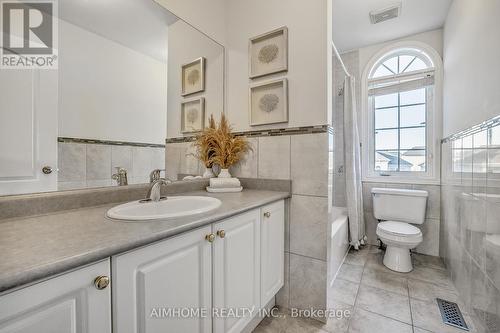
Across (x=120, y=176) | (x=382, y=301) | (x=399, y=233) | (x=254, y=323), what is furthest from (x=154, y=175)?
(x=399, y=233)

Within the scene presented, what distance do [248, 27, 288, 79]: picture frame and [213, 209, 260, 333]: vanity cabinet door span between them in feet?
3.48

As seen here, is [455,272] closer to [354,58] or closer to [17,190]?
[354,58]

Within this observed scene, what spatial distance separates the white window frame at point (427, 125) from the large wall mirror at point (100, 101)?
85.8 inches

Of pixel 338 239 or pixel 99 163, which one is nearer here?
pixel 99 163

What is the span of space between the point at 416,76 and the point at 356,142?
1025 millimetres

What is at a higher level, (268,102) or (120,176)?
(268,102)

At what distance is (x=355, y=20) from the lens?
89.7 inches

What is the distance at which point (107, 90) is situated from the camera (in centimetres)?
114

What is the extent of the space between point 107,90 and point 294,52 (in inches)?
47.0

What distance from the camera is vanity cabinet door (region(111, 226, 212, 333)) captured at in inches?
25.9

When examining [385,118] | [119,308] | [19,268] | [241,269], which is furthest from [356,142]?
[19,268]

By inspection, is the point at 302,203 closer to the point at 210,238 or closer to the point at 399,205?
the point at 210,238

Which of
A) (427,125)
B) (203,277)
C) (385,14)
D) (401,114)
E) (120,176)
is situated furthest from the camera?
(401,114)

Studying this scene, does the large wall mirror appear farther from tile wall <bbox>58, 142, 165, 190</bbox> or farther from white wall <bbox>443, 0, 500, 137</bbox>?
white wall <bbox>443, 0, 500, 137</bbox>
